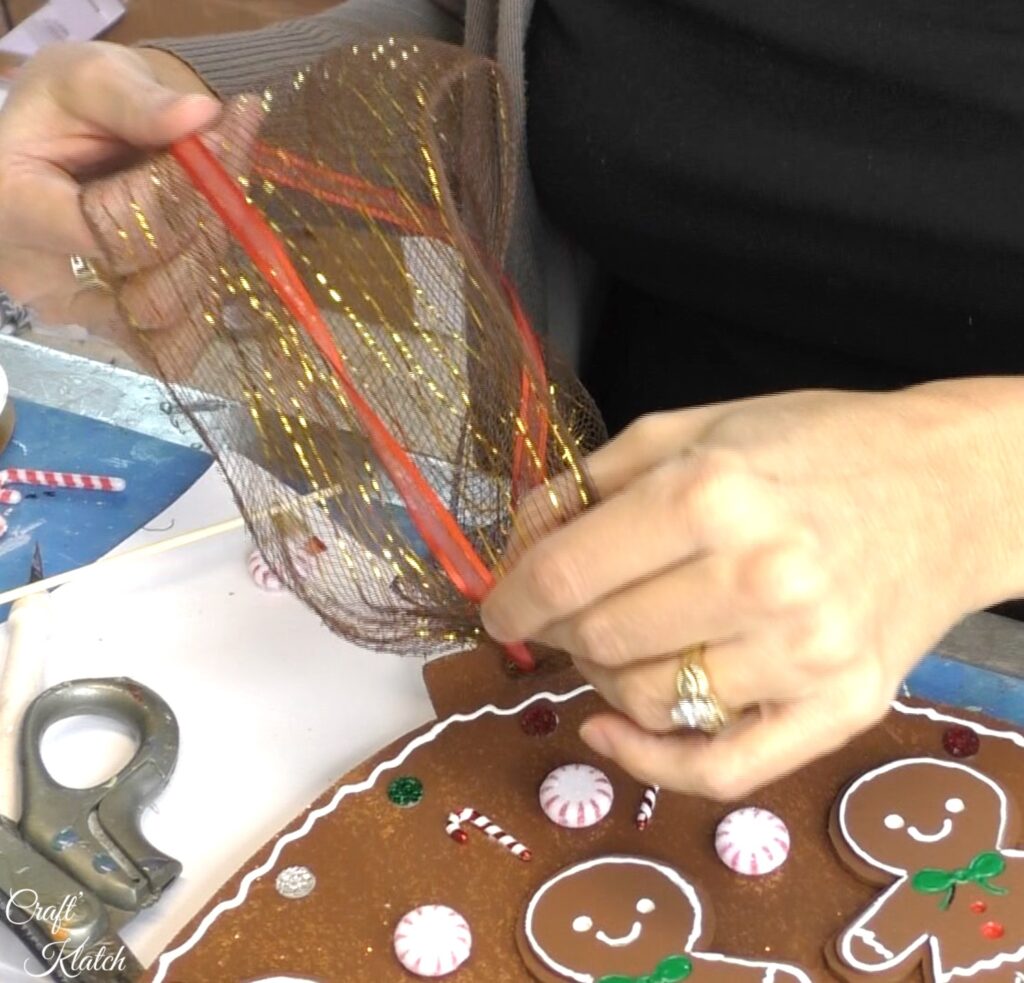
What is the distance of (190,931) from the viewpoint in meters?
0.41

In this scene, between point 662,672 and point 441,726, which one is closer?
point 662,672

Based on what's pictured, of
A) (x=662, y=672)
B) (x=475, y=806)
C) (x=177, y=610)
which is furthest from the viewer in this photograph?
(x=177, y=610)

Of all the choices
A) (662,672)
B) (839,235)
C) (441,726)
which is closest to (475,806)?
(441,726)

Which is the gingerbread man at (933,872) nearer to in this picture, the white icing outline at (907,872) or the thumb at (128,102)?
the white icing outline at (907,872)

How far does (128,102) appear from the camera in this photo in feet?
1.49

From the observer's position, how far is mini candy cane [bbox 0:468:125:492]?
62cm

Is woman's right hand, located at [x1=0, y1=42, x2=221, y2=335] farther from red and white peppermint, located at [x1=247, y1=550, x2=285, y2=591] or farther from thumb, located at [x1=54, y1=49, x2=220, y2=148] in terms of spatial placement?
red and white peppermint, located at [x1=247, y1=550, x2=285, y2=591]

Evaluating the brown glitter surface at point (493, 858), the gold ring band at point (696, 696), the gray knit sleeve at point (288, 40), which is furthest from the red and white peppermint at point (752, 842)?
the gray knit sleeve at point (288, 40)

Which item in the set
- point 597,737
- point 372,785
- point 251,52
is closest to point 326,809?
point 372,785

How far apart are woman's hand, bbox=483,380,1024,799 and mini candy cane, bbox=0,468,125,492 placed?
1.07 feet

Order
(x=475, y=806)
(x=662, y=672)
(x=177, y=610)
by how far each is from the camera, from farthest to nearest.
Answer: (x=177, y=610) → (x=475, y=806) → (x=662, y=672)

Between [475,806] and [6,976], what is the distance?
0.17 m

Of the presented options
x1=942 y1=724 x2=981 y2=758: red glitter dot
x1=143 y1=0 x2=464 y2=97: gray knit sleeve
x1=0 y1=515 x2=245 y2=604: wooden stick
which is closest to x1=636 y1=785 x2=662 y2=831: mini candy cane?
x1=942 y1=724 x2=981 y2=758: red glitter dot

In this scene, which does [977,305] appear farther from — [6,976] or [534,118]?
[6,976]
